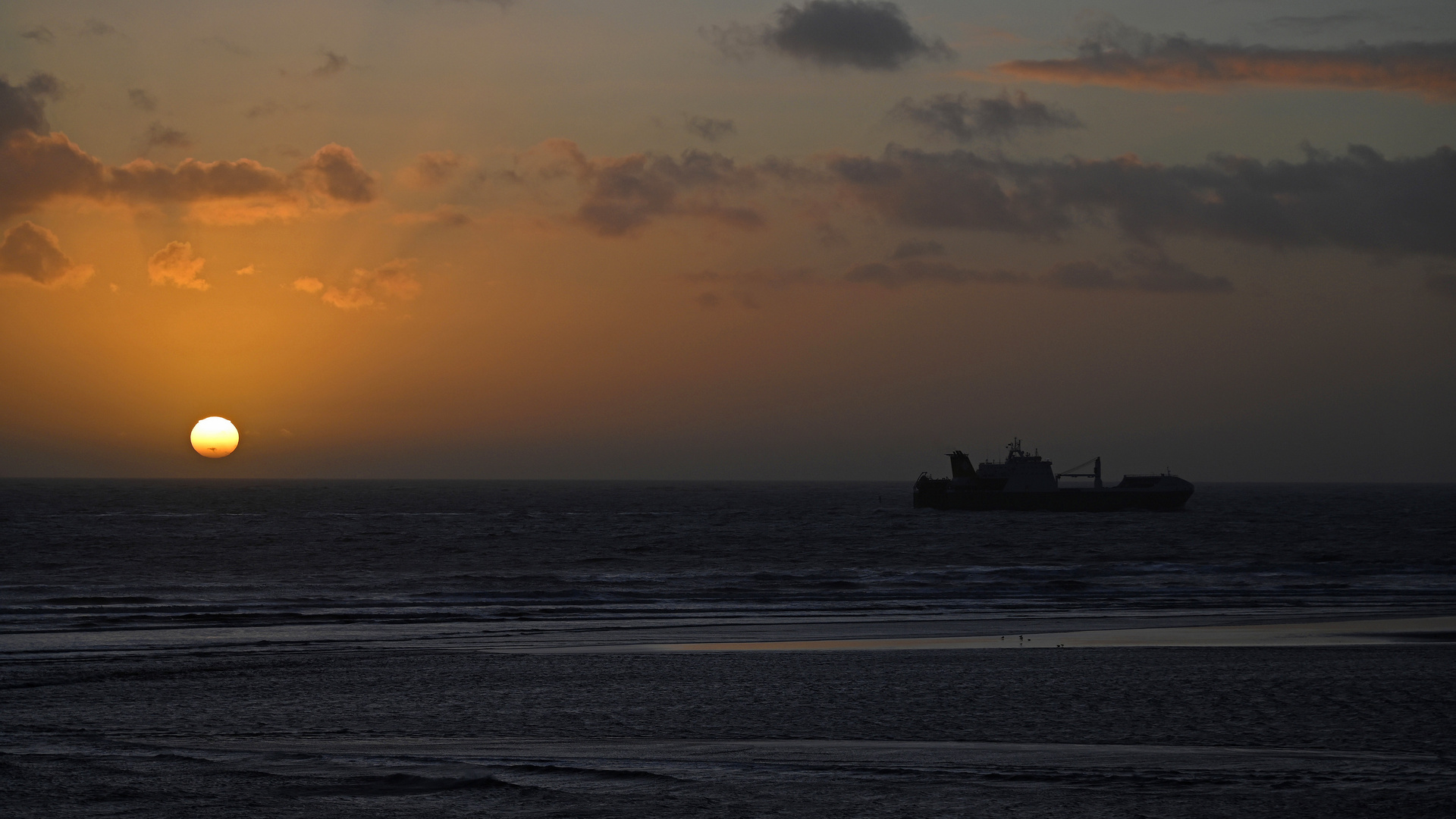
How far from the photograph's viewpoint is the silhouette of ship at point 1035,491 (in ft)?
400

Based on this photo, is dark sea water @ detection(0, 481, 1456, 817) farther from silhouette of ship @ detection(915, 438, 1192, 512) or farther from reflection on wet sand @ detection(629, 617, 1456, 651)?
silhouette of ship @ detection(915, 438, 1192, 512)

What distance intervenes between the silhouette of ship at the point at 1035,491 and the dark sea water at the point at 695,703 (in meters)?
73.8

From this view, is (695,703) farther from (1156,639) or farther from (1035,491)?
(1035,491)

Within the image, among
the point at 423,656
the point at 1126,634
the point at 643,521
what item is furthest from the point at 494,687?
the point at 643,521

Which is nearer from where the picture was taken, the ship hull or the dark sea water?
the dark sea water

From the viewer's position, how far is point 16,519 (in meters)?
108

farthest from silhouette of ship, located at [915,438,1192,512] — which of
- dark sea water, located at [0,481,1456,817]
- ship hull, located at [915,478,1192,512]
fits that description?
dark sea water, located at [0,481,1456,817]

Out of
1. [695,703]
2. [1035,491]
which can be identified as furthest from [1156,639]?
[1035,491]

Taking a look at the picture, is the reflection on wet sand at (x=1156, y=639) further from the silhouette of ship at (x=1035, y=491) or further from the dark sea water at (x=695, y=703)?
the silhouette of ship at (x=1035, y=491)

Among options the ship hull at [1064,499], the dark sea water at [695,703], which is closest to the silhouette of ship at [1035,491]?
the ship hull at [1064,499]

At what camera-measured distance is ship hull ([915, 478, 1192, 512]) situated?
122 meters

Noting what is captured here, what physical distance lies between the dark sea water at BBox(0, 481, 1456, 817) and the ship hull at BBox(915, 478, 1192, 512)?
73857mm

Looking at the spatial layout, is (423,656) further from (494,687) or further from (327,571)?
(327,571)

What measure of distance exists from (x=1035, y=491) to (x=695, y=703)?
109 meters
